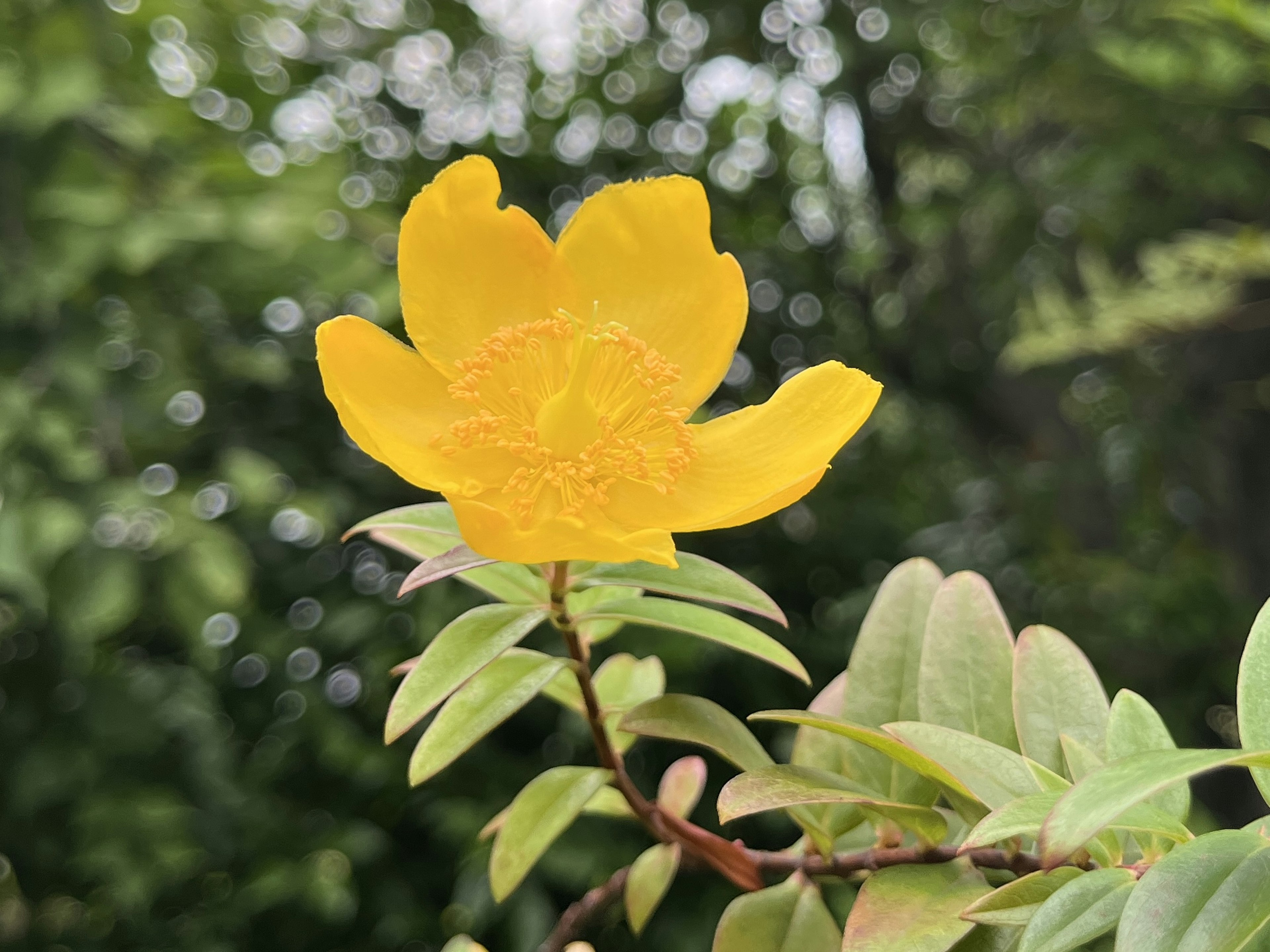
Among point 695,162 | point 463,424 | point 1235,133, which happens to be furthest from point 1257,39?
point 463,424

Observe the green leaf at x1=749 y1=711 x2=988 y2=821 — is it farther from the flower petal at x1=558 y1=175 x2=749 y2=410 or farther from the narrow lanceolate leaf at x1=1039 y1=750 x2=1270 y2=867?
the flower petal at x1=558 y1=175 x2=749 y2=410

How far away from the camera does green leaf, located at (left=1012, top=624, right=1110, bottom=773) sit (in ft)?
1.18

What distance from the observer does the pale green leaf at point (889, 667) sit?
1.27 feet

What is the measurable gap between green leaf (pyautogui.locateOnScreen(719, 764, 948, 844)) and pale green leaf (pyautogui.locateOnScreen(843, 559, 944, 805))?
0.11ft

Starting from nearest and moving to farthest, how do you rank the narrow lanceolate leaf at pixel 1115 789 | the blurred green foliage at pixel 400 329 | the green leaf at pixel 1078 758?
the narrow lanceolate leaf at pixel 1115 789 < the green leaf at pixel 1078 758 < the blurred green foliage at pixel 400 329

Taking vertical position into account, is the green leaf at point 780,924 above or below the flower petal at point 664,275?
below

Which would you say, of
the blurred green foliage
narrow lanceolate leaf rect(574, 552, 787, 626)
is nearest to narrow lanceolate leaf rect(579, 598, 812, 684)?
narrow lanceolate leaf rect(574, 552, 787, 626)

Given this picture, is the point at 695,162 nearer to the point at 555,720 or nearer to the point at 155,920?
the point at 555,720

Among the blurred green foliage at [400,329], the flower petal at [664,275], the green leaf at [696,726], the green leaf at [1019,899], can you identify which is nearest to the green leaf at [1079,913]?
the green leaf at [1019,899]

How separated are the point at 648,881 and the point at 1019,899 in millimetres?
208

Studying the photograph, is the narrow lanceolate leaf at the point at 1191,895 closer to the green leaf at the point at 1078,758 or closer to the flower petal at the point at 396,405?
the green leaf at the point at 1078,758

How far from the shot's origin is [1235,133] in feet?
3.68

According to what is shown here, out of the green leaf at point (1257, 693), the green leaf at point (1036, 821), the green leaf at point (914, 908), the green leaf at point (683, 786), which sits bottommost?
the green leaf at point (683, 786)

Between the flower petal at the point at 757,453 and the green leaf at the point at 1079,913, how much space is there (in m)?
0.14
